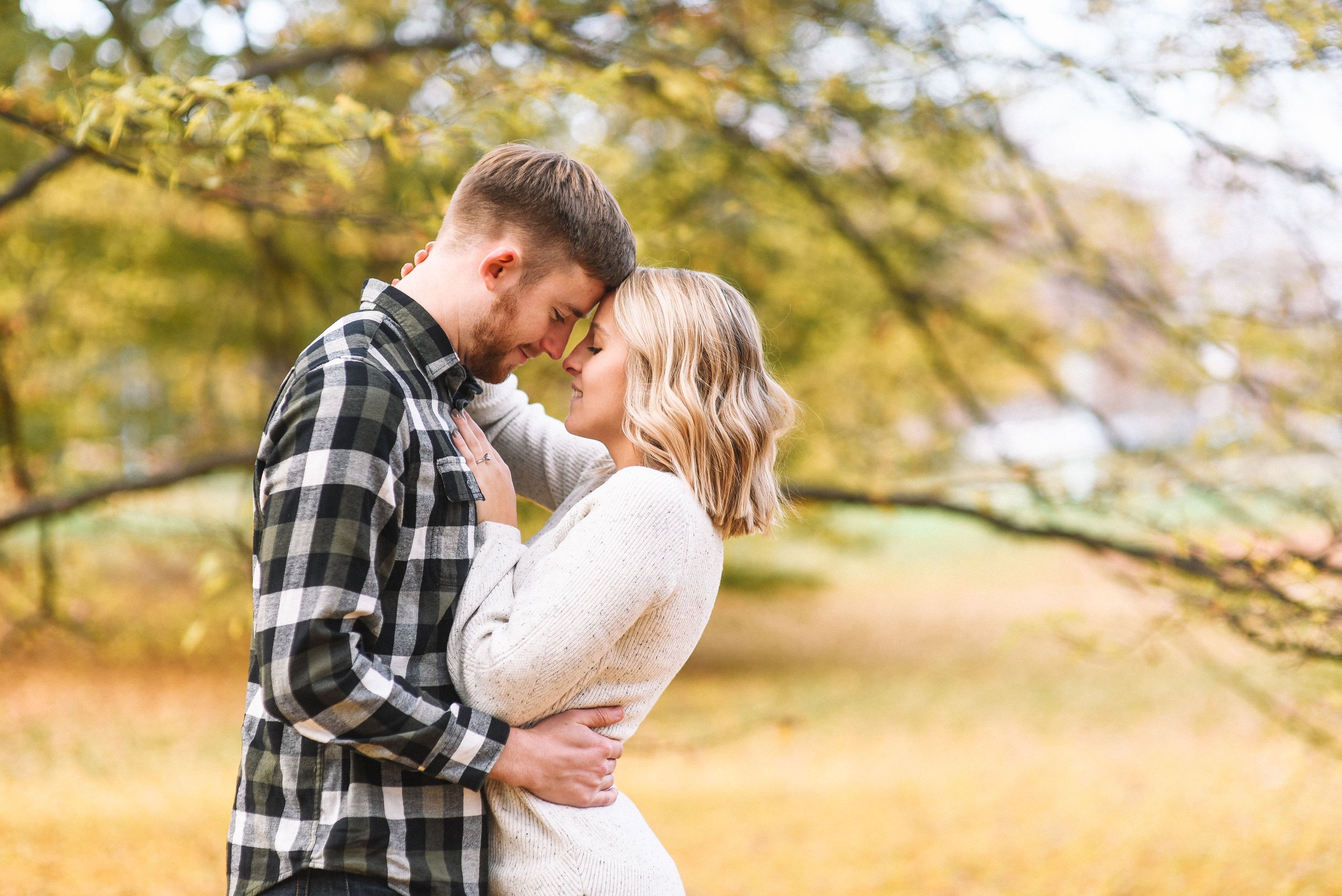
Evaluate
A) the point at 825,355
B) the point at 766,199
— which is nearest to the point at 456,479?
the point at 766,199

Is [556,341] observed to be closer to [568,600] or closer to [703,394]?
[703,394]

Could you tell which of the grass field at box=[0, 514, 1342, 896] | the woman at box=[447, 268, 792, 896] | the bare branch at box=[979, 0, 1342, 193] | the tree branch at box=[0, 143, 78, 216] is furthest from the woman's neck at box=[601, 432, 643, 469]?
the bare branch at box=[979, 0, 1342, 193]

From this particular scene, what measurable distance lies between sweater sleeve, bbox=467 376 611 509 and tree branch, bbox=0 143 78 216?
2207 mm

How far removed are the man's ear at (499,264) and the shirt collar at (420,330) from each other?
13 centimetres

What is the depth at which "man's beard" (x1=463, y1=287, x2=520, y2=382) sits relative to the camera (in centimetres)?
199

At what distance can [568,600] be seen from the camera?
1732 mm

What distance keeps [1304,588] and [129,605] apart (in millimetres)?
12325

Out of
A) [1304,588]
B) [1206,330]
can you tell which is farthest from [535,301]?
[1206,330]

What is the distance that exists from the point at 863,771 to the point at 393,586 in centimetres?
876

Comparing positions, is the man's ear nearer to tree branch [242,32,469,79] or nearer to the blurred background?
the blurred background

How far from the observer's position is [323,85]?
7.60m

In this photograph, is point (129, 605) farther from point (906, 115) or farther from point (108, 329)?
point (906, 115)

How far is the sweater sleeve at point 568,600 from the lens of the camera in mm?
1729

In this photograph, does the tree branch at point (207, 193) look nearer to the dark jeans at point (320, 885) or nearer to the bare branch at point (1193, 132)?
the dark jeans at point (320, 885)
